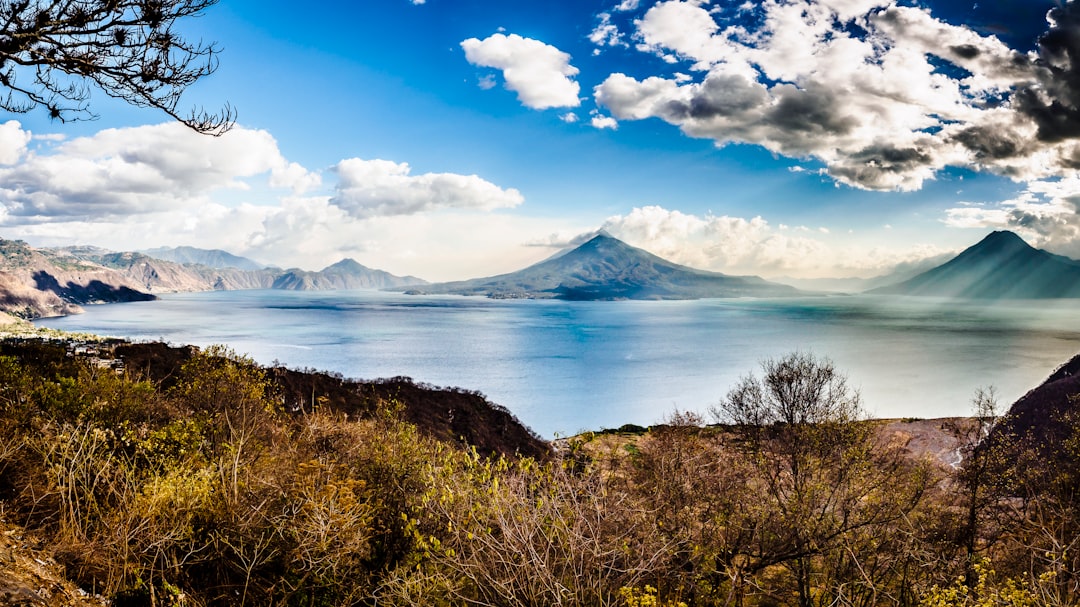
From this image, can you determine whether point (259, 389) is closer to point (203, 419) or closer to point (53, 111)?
point (203, 419)

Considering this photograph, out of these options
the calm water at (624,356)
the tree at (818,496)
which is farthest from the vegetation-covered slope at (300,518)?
the calm water at (624,356)

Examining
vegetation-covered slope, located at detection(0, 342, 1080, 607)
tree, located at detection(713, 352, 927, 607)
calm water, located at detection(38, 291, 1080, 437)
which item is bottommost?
calm water, located at detection(38, 291, 1080, 437)

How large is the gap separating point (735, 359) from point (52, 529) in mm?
90823

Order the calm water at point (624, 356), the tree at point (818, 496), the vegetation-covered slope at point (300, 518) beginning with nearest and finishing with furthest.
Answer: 1. the vegetation-covered slope at point (300, 518)
2. the tree at point (818, 496)
3. the calm water at point (624, 356)

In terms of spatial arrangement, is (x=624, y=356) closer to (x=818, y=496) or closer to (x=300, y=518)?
(x=818, y=496)

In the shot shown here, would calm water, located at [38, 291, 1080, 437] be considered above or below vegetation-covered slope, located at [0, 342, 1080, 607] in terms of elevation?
below

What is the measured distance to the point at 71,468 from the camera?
17.2 feet

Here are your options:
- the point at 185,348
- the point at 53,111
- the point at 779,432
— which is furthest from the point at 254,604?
the point at 779,432

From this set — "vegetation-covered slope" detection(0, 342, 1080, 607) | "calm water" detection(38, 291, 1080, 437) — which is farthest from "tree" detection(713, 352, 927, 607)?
"calm water" detection(38, 291, 1080, 437)

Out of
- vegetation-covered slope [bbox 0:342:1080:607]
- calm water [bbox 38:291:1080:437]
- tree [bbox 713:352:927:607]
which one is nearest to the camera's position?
vegetation-covered slope [bbox 0:342:1080:607]

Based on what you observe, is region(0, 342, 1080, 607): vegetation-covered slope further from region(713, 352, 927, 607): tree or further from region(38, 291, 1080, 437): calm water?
region(38, 291, 1080, 437): calm water

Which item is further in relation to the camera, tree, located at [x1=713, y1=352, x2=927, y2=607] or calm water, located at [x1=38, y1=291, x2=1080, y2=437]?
calm water, located at [x1=38, y1=291, x2=1080, y2=437]

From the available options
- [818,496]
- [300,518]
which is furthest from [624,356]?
[300,518]

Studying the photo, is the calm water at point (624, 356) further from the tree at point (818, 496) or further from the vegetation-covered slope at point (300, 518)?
the vegetation-covered slope at point (300, 518)
